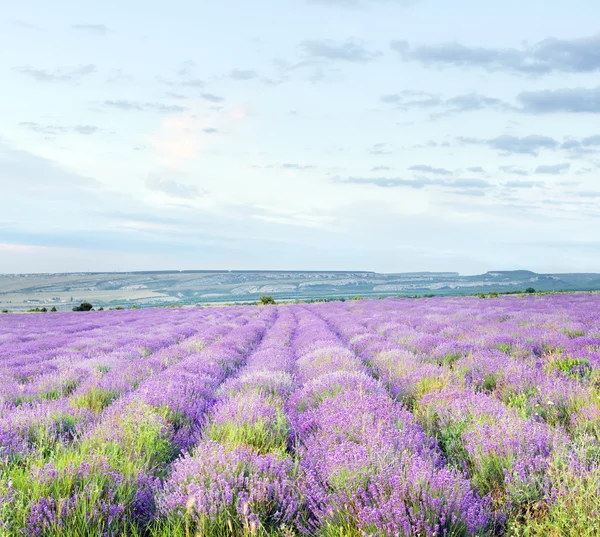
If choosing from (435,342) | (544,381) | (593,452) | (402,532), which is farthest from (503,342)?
(402,532)

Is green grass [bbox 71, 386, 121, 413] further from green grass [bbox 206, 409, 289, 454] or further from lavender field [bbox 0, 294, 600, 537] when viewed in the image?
green grass [bbox 206, 409, 289, 454]

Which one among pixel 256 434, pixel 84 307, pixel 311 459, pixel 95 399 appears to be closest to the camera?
pixel 311 459

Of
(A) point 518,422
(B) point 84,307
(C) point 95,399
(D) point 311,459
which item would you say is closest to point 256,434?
(D) point 311,459

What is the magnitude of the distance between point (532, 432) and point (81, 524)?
8.73 feet

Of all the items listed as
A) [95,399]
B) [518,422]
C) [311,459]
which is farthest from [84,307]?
[518,422]

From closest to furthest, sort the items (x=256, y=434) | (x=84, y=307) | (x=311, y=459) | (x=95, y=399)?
(x=311, y=459)
(x=256, y=434)
(x=95, y=399)
(x=84, y=307)

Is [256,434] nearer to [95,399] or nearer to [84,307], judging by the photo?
[95,399]

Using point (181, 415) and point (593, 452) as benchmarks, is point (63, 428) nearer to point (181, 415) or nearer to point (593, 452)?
point (181, 415)

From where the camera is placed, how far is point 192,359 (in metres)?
7.12

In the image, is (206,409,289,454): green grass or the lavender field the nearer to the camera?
the lavender field

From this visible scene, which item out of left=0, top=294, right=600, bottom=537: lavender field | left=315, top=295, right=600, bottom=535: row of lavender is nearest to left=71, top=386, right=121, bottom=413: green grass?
left=0, top=294, right=600, bottom=537: lavender field

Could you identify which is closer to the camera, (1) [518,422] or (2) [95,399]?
(1) [518,422]

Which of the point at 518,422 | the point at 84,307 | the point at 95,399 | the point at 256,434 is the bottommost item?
the point at 84,307

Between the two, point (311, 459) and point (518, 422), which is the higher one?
point (518, 422)
